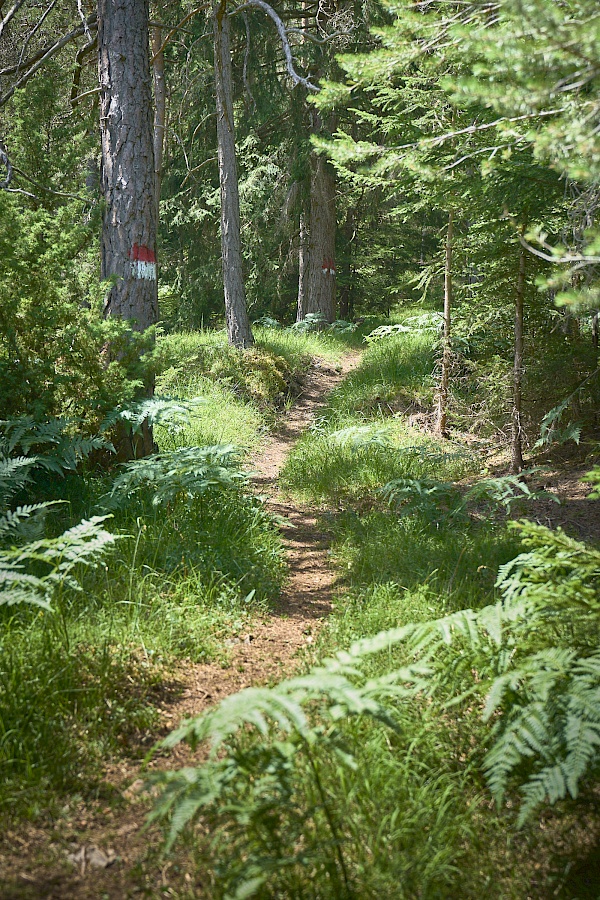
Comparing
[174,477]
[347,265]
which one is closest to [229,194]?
[174,477]

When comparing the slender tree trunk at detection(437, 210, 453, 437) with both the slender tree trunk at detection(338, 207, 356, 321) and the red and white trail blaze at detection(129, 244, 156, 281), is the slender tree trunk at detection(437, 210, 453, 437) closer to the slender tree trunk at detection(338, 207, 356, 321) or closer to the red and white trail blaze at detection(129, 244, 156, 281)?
the red and white trail blaze at detection(129, 244, 156, 281)

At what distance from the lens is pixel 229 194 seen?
471 inches

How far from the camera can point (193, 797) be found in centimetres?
207

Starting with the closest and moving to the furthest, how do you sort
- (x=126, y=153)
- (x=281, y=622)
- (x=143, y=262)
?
(x=281, y=622) → (x=126, y=153) → (x=143, y=262)

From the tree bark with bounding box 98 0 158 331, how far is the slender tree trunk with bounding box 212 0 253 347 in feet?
19.4

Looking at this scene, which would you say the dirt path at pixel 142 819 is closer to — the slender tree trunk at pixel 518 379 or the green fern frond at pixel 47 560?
the green fern frond at pixel 47 560

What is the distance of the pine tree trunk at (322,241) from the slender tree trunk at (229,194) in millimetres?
3899

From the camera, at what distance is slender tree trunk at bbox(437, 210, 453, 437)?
802 cm

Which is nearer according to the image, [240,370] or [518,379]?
[518,379]

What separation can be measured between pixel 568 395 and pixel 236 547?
3.89 metres

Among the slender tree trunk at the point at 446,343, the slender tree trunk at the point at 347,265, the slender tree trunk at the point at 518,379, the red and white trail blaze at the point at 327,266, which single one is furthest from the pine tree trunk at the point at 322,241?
the slender tree trunk at the point at 518,379

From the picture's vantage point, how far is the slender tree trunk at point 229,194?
11773 millimetres

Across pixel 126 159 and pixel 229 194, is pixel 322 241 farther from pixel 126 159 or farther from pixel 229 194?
pixel 126 159

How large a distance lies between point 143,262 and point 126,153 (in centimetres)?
97
